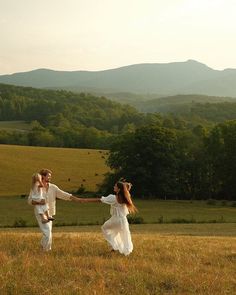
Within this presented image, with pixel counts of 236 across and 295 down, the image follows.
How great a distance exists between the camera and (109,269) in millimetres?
12344

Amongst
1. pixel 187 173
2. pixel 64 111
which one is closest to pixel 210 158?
pixel 187 173

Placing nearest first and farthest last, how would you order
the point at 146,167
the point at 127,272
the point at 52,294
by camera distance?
1. the point at 52,294
2. the point at 127,272
3. the point at 146,167

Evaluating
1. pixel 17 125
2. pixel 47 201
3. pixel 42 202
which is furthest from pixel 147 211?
pixel 17 125

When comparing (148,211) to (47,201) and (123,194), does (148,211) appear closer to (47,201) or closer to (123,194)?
(123,194)

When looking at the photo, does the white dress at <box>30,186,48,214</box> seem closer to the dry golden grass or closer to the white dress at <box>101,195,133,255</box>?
the dry golden grass

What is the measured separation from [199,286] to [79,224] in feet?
108

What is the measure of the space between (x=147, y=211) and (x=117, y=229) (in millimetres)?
45617

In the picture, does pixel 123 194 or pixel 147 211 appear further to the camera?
pixel 147 211

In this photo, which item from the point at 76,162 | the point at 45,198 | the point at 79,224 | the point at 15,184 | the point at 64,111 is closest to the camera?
the point at 45,198

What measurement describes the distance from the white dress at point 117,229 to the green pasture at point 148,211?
1212 inches

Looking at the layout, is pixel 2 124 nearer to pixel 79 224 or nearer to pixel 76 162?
pixel 76 162

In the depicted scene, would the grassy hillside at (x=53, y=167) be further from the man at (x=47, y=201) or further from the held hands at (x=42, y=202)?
the held hands at (x=42, y=202)

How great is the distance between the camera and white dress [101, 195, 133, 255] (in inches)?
576

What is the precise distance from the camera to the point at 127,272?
39.5 ft
